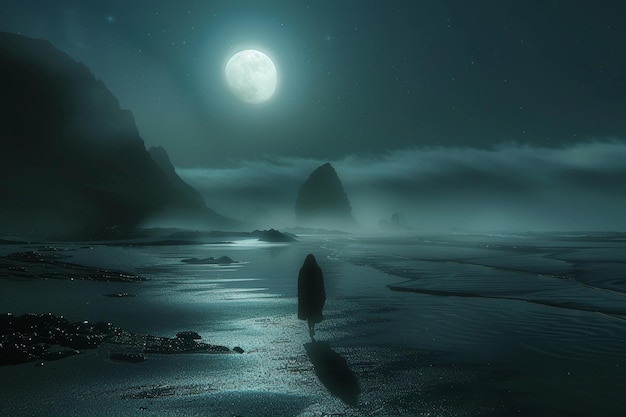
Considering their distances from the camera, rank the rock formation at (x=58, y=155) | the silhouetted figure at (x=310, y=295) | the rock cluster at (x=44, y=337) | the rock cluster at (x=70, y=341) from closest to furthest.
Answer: the rock cluster at (x=44, y=337) < the rock cluster at (x=70, y=341) < the silhouetted figure at (x=310, y=295) < the rock formation at (x=58, y=155)

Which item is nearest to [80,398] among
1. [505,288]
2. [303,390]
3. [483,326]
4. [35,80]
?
[303,390]

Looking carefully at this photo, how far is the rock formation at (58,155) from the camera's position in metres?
140

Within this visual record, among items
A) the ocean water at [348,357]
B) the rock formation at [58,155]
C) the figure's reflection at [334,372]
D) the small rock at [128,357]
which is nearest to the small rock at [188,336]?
the ocean water at [348,357]

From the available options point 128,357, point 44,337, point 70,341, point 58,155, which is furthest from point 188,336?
point 58,155

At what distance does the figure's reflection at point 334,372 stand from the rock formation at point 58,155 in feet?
405

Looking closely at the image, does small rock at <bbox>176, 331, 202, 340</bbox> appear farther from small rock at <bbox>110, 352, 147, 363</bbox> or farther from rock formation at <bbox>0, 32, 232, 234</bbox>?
rock formation at <bbox>0, 32, 232, 234</bbox>

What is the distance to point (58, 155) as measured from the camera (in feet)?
532

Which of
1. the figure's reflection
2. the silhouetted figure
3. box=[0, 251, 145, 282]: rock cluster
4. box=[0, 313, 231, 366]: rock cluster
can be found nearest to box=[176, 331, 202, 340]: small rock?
box=[0, 313, 231, 366]: rock cluster

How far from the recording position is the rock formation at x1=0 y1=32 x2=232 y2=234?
461ft

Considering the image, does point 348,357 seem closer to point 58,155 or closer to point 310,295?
point 310,295

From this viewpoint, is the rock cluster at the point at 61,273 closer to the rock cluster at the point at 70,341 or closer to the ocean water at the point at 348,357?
the ocean water at the point at 348,357

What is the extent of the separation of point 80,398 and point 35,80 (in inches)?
7798

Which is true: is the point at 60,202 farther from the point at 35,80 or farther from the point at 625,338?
the point at 625,338

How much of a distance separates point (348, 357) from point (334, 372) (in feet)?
4.98
